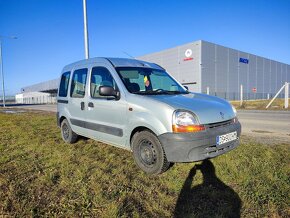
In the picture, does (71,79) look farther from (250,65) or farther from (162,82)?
(250,65)

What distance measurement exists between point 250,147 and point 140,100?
2.78m

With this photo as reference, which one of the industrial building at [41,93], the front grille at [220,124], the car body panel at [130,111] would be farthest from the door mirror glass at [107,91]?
the industrial building at [41,93]

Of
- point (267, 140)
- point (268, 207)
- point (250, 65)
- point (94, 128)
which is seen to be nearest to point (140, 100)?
point (94, 128)

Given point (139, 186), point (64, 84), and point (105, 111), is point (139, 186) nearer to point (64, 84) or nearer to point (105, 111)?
point (105, 111)

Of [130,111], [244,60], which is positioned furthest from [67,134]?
[244,60]

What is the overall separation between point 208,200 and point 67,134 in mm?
4362

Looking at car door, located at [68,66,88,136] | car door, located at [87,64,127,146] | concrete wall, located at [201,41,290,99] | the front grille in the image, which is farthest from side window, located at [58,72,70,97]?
concrete wall, located at [201,41,290,99]

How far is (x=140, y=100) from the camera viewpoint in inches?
156

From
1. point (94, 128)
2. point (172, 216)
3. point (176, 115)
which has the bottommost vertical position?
point (172, 216)

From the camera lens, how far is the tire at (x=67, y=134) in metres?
6.07

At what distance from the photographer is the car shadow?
2.69 metres

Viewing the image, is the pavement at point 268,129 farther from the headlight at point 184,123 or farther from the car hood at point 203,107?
the headlight at point 184,123

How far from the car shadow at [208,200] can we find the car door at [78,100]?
2.83 m

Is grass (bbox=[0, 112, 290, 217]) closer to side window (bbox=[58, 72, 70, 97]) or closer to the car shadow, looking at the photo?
the car shadow
